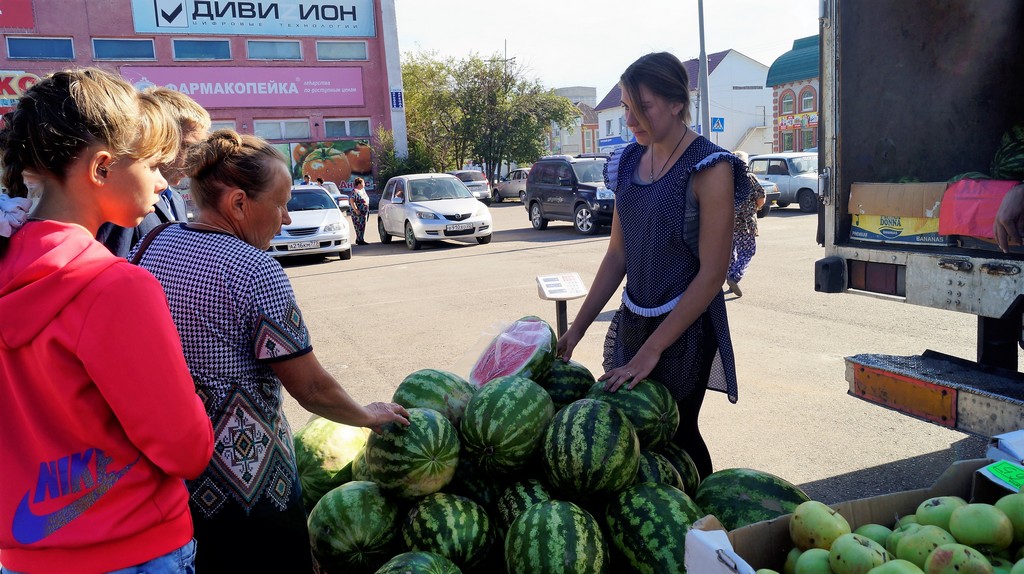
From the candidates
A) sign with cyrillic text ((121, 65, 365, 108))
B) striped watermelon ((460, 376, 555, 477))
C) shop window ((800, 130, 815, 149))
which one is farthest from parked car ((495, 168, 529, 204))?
striped watermelon ((460, 376, 555, 477))

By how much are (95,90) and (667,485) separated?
2126mm

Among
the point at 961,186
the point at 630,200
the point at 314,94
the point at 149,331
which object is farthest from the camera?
the point at 314,94

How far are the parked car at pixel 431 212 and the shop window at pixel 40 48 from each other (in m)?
23.1

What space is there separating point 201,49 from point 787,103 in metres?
34.2

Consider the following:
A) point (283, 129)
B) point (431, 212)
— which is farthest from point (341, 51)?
point (431, 212)

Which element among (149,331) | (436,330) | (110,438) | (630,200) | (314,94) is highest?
(314,94)

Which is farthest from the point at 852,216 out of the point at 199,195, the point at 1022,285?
the point at 199,195

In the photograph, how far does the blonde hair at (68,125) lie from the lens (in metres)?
1.67

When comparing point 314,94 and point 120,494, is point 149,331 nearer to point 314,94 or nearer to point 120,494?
point 120,494

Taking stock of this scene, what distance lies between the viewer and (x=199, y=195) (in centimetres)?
212

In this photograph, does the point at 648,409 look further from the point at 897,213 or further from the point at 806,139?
the point at 806,139

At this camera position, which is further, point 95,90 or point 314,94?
point 314,94

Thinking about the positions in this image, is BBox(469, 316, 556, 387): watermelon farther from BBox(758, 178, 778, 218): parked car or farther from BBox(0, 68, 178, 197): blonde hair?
BBox(758, 178, 778, 218): parked car

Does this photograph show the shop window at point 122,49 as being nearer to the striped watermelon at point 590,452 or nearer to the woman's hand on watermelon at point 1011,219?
the striped watermelon at point 590,452
